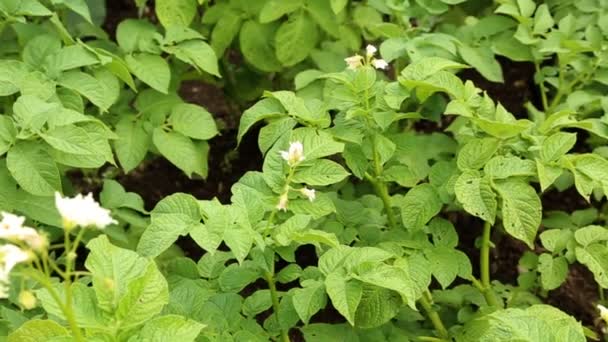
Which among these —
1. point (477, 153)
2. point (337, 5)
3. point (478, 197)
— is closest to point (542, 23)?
point (337, 5)

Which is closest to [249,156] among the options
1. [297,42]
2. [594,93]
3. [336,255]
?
[297,42]

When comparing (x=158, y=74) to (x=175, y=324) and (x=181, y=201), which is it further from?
(x=175, y=324)

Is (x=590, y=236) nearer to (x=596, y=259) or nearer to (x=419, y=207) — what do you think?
(x=596, y=259)

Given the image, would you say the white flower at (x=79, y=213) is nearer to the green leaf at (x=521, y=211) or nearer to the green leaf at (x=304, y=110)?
the green leaf at (x=304, y=110)

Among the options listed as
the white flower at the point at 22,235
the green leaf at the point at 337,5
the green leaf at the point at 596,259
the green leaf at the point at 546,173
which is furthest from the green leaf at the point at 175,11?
the white flower at the point at 22,235

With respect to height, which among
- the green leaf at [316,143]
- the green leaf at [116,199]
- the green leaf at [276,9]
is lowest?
the green leaf at [116,199]

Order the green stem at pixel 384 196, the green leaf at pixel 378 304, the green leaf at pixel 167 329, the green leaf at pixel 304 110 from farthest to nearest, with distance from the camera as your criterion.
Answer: the green stem at pixel 384 196, the green leaf at pixel 304 110, the green leaf at pixel 378 304, the green leaf at pixel 167 329

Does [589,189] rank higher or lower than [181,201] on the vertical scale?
lower
